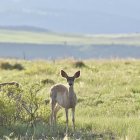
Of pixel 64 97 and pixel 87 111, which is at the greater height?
pixel 64 97

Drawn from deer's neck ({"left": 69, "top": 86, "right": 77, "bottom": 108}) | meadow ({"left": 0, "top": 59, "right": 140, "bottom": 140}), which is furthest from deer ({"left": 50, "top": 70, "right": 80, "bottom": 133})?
meadow ({"left": 0, "top": 59, "right": 140, "bottom": 140})

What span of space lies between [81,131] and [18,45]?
549 feet

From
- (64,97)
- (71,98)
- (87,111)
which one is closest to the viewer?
(71,98)

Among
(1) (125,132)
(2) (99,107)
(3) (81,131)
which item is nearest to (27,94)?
(3) (81,131)

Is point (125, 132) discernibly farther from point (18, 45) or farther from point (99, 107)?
point (18, 45)

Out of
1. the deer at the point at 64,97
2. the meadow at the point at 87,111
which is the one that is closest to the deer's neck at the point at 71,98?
the deer at the point at 64,97

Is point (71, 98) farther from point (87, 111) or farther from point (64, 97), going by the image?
point (87, 111)

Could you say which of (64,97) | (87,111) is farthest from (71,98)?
(87,111)

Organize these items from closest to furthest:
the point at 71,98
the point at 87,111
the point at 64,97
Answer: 1. the point at 71,98
2. the point at 64,97
3. the point at 87,111

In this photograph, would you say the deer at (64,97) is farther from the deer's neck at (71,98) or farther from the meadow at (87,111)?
the meadow at (87,111)

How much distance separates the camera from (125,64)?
33.0 meters

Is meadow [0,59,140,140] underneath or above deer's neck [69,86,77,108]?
underneath

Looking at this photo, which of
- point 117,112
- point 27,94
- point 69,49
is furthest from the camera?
point 69,49

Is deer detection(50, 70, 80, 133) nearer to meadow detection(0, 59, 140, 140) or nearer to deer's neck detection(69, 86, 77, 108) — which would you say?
deer's neck detection(69, 86, 77, 108)
